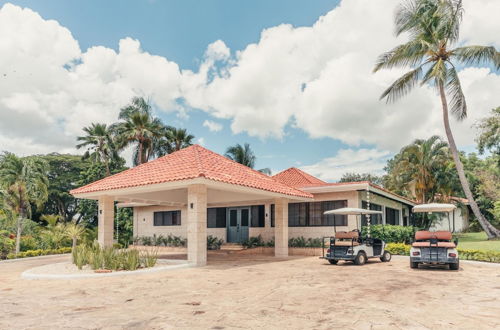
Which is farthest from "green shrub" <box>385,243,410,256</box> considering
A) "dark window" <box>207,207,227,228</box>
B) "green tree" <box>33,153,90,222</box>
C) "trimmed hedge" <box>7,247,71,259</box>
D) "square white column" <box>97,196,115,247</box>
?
"green tree" <box>33,153,90,222</box>

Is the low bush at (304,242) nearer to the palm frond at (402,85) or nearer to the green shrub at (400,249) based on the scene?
the green shrub at (400,249)

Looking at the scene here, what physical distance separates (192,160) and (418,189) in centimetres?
2344

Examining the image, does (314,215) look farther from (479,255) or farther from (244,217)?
(479,255)

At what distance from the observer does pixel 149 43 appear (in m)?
16.0

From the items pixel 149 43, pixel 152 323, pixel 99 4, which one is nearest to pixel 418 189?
pixel 149 43

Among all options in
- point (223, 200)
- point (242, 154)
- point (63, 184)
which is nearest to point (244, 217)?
point (223, 200)

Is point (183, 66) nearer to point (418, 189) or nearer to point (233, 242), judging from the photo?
point (233, 242)

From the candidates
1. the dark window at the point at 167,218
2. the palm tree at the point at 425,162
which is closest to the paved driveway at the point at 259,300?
the dark window at the point at 167,218

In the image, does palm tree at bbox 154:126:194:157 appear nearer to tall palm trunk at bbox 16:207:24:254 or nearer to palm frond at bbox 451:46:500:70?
tall palm trunk at bbox 16:207:24:254

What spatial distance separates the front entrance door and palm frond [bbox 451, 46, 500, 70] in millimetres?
15116

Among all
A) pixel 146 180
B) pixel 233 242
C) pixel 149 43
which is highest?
pixel 149 43

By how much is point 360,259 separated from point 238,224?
10.5 m

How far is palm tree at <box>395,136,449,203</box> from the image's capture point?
105ft

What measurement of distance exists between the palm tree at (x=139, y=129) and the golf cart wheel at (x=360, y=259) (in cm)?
2219
